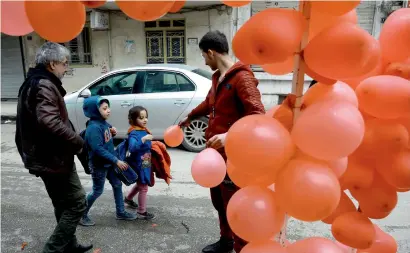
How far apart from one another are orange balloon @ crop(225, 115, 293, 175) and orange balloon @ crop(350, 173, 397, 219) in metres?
0.45

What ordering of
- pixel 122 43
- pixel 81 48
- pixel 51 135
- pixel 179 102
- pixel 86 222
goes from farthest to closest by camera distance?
pixel 81 48
pixel 122 43
pixel 179 102
pixel 86 222
pixel 51 135

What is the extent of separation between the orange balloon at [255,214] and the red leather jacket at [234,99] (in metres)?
0.88

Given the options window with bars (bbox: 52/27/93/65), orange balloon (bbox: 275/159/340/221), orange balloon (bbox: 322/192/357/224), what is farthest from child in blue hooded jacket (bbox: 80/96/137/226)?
window with bars (bbox: 52/27/93/65)

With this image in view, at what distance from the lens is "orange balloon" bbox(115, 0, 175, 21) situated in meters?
0.98

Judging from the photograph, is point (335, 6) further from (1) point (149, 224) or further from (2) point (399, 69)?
(1) point (149, 224)

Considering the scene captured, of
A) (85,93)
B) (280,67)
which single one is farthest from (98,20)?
(280,67)

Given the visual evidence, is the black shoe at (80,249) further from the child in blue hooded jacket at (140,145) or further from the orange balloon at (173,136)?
the orange balloon at (173,136)

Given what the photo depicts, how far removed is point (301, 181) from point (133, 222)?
8.14 ft

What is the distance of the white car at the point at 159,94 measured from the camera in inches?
208

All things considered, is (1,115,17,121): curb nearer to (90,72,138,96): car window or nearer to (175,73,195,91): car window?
(90,72,138,96): car window

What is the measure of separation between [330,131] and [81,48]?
10380 millimetres

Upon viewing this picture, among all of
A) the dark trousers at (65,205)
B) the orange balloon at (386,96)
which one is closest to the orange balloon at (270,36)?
the orange balloon at (386,96)

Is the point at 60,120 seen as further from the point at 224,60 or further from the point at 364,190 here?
the point at 364,190

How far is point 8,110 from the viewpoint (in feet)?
30.5
